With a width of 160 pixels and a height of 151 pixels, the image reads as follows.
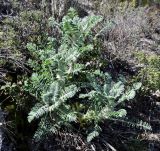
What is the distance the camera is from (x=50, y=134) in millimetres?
4211

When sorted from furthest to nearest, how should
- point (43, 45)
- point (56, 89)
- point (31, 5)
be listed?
point (31, 5) < point (43, 45) < point (56, 89)

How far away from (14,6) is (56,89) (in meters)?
2.17

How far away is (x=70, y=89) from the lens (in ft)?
13.5

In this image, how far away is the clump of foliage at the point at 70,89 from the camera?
409cm

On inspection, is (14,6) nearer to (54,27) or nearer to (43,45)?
(54,27)

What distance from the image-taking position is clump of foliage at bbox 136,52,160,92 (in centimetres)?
504

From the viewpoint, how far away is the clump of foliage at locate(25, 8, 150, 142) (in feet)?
13.4

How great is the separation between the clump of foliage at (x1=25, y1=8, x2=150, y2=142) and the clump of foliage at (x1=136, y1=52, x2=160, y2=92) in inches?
17.5

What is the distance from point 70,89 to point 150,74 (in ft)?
4.82

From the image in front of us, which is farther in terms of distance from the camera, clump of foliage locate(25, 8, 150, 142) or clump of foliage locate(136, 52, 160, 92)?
clump of foliage locate(136, 52, 160, 92)

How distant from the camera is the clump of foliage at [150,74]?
16.5 feet

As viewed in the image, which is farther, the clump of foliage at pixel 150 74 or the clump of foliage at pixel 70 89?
the clump of foliage at pixel 150 74

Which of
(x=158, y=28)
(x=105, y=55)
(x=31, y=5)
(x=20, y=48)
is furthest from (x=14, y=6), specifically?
(x=158, y=28)

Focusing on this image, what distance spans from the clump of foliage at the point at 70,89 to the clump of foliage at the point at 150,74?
44 centimetres
